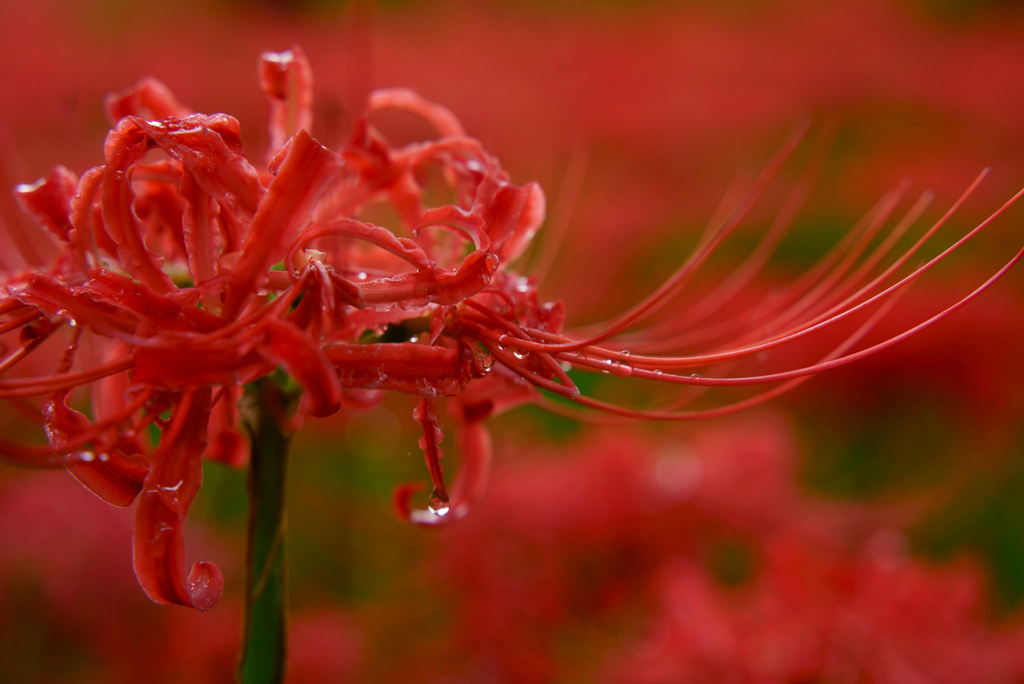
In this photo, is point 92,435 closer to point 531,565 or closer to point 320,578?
point 531,565

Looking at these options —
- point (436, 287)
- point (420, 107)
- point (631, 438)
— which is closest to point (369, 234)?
point (436, 287)

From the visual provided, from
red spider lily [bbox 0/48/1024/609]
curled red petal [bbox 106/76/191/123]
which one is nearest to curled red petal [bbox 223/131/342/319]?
red spider lily [bbox 0/48/1024/609]

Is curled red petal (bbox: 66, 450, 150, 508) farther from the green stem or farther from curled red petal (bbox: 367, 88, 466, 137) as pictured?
curled red petal (bbox: 367, 88, 466, 137)

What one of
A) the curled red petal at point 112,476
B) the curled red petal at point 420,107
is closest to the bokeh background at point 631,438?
the curled red petal at point 420,107

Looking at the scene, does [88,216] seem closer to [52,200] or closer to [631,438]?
[52,200]

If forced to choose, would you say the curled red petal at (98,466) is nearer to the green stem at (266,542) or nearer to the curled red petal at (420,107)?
the green stem at (266,542)

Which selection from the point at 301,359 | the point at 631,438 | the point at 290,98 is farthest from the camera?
the point at 631,438
